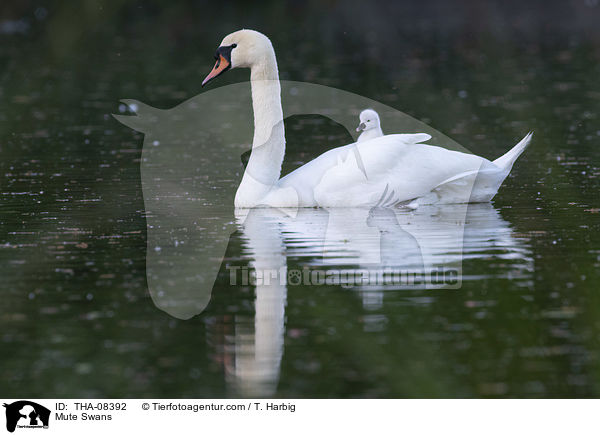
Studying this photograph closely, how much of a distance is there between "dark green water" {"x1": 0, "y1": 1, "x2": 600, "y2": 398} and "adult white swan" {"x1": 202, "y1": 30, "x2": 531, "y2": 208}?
1.06 feet

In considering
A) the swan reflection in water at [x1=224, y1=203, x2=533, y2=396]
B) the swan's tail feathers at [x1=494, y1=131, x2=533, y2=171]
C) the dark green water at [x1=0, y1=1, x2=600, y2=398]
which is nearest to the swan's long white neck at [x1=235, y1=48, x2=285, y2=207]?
the swan reflection in water at [x1=224, y1=203, x2=533, y2=396]

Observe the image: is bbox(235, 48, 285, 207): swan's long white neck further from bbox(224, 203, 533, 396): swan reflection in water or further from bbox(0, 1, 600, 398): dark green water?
bbox(0, 1, 600, 398): dark green water

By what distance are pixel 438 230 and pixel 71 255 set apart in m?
3.28

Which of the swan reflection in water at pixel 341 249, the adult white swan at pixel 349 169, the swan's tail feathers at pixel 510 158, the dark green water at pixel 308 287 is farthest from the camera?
the swan's tail feathers at pixel 510 158

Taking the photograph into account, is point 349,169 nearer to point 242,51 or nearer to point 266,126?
point 266,126

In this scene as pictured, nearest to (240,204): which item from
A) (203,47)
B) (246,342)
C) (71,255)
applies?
(71,255)

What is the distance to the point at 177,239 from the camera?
10320mm

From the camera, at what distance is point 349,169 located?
1135 cm
